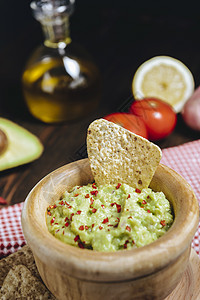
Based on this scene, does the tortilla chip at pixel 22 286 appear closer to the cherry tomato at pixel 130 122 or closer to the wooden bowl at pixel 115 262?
the wooden bowl at pixel 115 262

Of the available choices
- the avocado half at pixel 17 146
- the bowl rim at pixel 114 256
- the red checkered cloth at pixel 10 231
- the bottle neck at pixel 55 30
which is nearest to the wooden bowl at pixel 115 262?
the bowl rim at pixel 114 256

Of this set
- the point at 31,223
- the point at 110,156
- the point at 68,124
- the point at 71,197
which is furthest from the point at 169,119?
the point at 31,223

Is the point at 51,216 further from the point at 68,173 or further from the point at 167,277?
the point at 167,277

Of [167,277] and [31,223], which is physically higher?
[31,223]

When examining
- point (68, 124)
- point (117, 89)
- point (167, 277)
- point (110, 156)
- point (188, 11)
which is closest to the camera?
point (167, 277)

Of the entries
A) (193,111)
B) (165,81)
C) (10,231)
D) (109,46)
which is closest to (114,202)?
(10,231)

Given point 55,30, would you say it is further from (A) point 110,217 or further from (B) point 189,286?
(B) point 189,286
